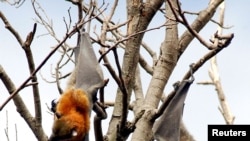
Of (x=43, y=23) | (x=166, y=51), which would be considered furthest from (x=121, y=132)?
(x=43, y=23)

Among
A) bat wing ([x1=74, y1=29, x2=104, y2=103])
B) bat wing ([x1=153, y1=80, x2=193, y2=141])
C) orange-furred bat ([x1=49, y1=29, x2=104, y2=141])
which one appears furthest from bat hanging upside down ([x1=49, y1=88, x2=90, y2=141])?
bat wing ([x1=153, y1=80, x2=193, y2=141])

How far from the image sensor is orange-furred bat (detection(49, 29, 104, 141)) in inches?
175

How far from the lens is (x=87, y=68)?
5102 mm

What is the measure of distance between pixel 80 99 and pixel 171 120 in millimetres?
1130

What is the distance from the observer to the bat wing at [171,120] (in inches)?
198

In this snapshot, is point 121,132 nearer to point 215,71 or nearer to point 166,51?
point 166,51

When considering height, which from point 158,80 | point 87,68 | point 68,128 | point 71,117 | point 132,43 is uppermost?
point 132,43

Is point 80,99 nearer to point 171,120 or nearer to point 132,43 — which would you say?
point 132,43

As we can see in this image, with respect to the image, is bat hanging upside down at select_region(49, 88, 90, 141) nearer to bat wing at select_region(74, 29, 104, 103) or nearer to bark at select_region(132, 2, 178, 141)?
bat wing at select_region(74, 29, 104, 103)

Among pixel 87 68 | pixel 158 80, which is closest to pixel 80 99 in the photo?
pixel 87 68

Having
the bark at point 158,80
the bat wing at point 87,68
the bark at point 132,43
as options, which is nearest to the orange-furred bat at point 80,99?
the bat wing at point 87,68

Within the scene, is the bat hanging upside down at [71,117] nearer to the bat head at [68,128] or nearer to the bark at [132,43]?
the bat head at [68,128]

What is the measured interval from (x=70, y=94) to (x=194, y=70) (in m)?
1.20

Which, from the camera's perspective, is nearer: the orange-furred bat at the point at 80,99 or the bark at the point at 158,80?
the orange-furred bat at the point at 80,99
